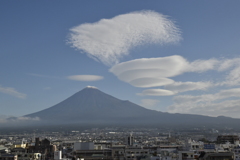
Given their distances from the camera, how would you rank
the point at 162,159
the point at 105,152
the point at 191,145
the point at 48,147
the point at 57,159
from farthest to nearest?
the point at 191,145 → the point at 48,147 → the point at 105,152 → the point at 162,159 → the point at 57,159

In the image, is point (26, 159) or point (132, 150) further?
point (132, 150)

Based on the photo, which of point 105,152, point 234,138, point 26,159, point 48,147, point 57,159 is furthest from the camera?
point 234,138

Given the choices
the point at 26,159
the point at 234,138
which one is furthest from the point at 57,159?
the point at 234,138

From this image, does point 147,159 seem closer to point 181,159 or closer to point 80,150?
point 181,159

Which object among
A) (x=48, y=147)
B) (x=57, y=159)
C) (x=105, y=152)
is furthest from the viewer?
(x=48, y=147)

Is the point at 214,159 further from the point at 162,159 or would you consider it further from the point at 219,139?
the point at 219,139

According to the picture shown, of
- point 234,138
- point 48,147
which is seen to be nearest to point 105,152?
point 48,147

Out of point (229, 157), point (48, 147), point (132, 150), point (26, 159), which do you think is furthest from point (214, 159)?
point (48, 147)

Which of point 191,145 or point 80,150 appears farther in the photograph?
point 191,145
